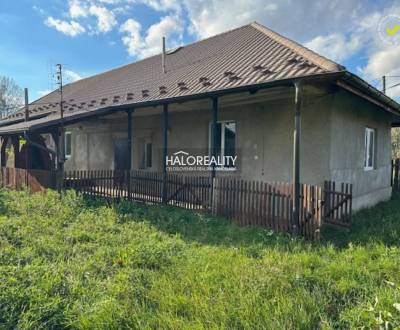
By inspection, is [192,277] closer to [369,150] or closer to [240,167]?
[240,167]

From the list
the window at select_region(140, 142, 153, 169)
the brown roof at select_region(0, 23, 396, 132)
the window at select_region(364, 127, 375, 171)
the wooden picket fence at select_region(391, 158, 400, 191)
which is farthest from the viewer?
the window at select_region(140, 142, 153, 169)

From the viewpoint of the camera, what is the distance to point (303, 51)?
22.6 feet

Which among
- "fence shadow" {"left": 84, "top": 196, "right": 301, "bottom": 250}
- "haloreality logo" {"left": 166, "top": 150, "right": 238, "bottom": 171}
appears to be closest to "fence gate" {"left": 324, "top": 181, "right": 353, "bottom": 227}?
"fence shadow" {"left": 84, "top": 196, "right": 301, "bottom": 250}

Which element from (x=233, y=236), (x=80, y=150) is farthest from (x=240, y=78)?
(x=80, y=150)

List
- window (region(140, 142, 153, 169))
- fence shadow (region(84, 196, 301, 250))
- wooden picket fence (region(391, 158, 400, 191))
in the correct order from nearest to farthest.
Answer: fence shadow (region(84, 196, 301, 250)), wooden picket fence (region(391, 158, 400, 191)), window (region(140, 142, 153, 169))

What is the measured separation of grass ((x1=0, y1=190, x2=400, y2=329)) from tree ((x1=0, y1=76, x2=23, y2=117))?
1530 inches

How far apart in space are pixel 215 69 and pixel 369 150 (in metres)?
5.68

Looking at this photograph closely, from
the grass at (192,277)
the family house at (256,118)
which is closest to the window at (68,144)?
the family house at (256,118)

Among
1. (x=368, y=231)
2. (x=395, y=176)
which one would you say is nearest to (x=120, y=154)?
(x=368, y=231)

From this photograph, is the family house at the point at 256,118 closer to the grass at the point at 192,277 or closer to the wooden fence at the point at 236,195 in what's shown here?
the wooden fence at the point at 236,195

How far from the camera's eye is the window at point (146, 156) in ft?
37.3

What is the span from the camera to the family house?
6420mm

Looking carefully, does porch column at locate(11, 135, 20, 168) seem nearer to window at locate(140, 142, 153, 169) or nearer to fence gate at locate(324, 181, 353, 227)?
window at locate(140, 142, 153, 169)

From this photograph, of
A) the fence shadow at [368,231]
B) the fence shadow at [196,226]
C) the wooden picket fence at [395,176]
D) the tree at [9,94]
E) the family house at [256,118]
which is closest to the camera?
the fence shadow at [368,231]
